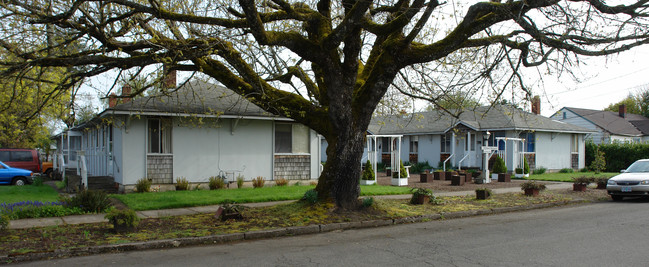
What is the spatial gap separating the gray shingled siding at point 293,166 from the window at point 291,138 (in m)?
0.31

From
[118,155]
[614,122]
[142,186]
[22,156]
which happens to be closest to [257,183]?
[142,186]

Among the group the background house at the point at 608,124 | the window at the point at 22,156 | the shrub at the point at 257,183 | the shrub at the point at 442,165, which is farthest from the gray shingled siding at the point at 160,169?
the background house at the point at 608,124

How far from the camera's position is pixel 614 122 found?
47.5 metres

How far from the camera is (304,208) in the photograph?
11.3 meters

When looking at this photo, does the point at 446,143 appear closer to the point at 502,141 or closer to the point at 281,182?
the point at 502,141

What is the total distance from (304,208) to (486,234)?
4.35m

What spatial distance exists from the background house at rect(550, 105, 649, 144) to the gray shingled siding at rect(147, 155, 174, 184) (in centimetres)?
3861

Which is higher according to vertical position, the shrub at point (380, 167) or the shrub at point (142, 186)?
the shrub at point (142, 186)

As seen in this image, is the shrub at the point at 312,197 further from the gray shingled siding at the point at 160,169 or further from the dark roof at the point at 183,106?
the gray shingled siding at the point at 160,169

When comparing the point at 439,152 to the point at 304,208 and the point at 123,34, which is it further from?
the point at 123,34

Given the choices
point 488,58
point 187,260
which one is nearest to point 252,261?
point 187,260

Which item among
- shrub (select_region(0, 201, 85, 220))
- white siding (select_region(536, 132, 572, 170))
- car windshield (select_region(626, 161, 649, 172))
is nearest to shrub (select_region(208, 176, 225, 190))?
shrub (select_region(0, 201, 85, 220))

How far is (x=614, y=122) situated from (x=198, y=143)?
46638 millimetres

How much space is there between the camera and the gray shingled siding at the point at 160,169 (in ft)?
54.4
